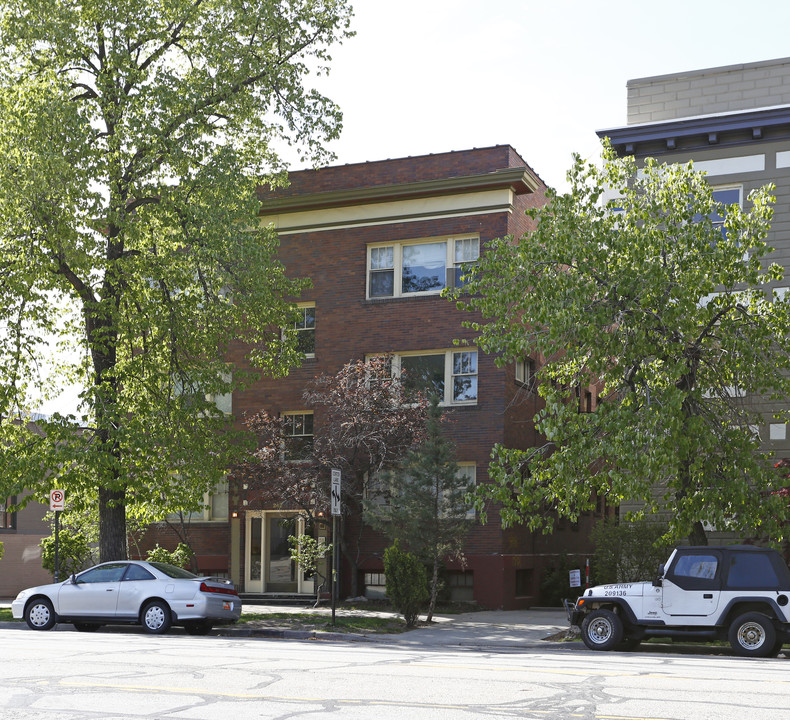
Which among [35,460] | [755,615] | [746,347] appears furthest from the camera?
Answer: [35,460]

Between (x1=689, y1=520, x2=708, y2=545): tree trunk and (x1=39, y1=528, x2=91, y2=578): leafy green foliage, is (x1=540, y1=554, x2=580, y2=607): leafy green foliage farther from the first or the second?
(x1=39, y1=528, x2=91, y2=578): leafy green foliage

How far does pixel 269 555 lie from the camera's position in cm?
3095

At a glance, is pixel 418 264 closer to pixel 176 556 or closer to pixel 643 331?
pixel 176 556

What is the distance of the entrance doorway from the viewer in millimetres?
30562

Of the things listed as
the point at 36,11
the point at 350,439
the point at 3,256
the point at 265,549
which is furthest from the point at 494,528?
the point at 36,11

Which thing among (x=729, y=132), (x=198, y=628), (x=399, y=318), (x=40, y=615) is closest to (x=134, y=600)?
(x=198, y=628)

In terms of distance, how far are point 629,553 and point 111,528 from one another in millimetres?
11749

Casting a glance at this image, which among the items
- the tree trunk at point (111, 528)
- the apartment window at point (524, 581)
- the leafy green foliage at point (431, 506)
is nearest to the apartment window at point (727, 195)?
the leafy green foliage at point (431, 506)

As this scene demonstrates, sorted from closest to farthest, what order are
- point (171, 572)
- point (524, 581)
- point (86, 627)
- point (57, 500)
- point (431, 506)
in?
point (171, 572) < point (86, 627) < point (431, 506) < point (57, 500) < point (524, 581)

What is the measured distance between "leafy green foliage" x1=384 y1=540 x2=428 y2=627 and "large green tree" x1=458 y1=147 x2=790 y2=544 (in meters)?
2.84

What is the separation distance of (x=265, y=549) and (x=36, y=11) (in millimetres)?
16283

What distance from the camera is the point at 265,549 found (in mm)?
30906

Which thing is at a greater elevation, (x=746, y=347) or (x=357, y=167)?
(x=357, y=167)

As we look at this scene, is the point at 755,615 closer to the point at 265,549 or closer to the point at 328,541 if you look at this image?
the point at 328,541
